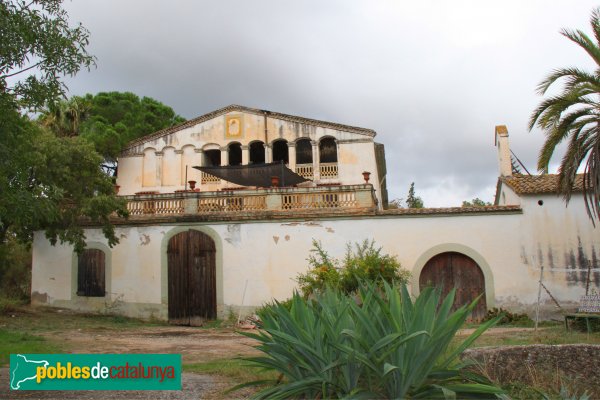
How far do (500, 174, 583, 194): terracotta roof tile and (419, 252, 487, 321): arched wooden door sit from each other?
2.53 m

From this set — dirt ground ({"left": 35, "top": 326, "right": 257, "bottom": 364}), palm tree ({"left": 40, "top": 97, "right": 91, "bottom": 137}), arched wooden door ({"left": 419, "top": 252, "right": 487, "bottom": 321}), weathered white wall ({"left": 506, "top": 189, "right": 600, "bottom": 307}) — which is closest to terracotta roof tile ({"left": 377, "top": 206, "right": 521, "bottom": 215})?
weathered white wall ({"left": 506, "top": 189, "right": 600, "bottom": 307})

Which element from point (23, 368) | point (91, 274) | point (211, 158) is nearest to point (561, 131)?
point (23, 368)

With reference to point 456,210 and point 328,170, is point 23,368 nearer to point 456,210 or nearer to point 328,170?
point 456,210

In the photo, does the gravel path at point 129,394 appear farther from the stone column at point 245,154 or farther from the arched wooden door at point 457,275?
the stone column at point 245,154

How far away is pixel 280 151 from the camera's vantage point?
2498 centimetres

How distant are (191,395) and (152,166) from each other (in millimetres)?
19904

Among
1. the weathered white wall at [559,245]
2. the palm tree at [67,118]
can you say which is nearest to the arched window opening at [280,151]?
the palm tree at [67,118]

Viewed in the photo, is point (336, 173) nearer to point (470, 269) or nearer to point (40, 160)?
point (470, 269)

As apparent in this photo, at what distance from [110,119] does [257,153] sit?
852 cm

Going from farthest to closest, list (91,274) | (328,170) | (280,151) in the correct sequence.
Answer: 1. (280,151)
2. (328,170)
3. (91,274)

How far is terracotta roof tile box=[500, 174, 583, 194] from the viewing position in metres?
14.4

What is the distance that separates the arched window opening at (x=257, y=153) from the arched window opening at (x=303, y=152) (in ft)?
5.63

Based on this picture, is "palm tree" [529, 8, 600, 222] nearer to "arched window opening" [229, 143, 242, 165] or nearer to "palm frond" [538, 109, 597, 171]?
"palm frond" [538, 109, 597, 171]

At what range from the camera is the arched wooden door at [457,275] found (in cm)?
1465
